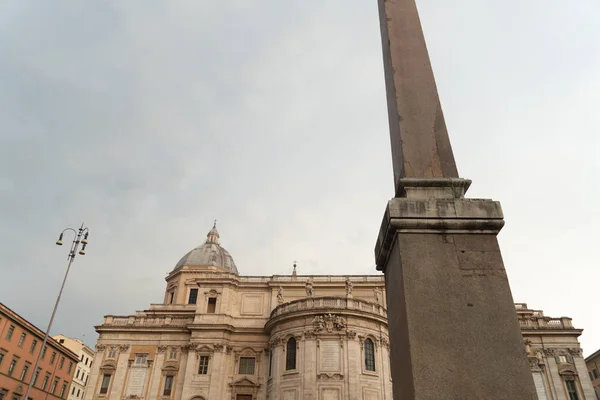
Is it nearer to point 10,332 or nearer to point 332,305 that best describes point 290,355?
point 332,305

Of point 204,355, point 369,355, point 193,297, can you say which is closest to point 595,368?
point 369,355

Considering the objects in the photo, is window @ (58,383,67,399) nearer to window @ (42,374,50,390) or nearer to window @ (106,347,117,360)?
window @ (42,374,50,390)

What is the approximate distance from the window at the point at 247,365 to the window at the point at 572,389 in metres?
26.1

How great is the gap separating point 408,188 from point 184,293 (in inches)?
1831

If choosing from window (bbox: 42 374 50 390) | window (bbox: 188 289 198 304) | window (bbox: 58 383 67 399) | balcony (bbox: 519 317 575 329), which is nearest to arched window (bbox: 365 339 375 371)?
balcony (bbox: 519 317 575 329)

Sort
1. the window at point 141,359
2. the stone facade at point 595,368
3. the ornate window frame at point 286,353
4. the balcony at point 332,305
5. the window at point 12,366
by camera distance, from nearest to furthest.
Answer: the ornate window frame at point 286,353 < the balcony at point 332,305 < the window at point 141,359 < the window at point 12,366 < the stone facade at point 595,368

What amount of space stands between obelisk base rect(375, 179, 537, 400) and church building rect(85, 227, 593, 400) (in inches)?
1077

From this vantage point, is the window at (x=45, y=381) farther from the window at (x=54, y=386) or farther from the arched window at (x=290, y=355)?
the arched window at (x=290, y=355)

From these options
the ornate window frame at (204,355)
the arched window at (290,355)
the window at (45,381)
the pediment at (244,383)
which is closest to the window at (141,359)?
the ornate window frame at (204,355)

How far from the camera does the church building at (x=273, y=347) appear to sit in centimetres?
3005

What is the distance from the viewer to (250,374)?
116 ft

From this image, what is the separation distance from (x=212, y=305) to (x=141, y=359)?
24.6 feet

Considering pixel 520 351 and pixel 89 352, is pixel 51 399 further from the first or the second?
pixel 520 351

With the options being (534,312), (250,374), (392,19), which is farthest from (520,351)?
(534,312)
